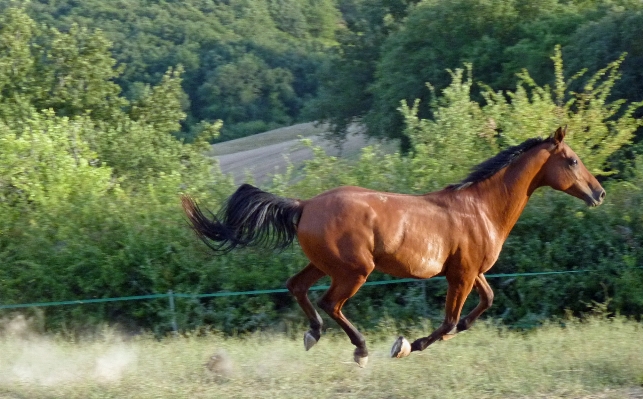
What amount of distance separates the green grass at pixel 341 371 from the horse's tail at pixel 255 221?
1.06m

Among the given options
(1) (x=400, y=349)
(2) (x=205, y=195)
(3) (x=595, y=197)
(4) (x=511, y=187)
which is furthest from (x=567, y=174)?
(2) (x=205, y=195)

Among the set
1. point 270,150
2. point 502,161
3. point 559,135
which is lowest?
point 270,150

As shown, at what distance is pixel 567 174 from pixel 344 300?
216 cm

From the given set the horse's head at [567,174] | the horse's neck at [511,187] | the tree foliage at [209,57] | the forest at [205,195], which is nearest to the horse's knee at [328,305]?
the horse's neck at [511,187]

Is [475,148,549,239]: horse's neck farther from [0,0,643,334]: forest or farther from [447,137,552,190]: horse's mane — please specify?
[0,0,643,334]: forest

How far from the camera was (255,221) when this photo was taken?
679 cm

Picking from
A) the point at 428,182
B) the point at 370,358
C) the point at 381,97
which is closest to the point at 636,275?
the point at 428,182

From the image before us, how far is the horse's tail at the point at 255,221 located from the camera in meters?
6.75

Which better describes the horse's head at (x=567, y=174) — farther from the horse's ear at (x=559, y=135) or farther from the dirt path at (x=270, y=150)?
the dirt path at (x=270, y=150)

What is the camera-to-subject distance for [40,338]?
1040cm

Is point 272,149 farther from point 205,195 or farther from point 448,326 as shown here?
point 448,326

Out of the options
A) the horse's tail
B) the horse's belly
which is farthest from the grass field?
the horse's belly

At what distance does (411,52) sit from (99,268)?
19.7 metres

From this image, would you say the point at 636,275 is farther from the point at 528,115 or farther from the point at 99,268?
the point at 99,268
